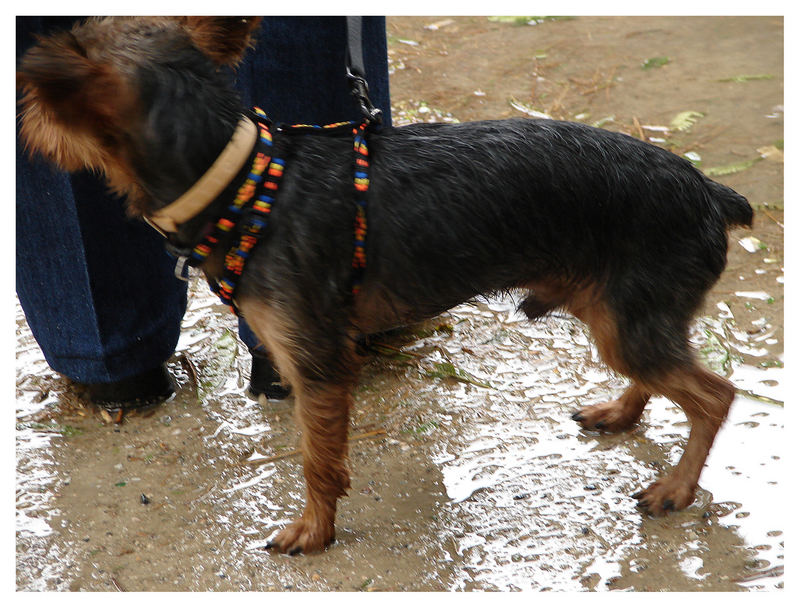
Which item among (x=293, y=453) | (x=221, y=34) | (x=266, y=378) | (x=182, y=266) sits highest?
(x=221, y=34)

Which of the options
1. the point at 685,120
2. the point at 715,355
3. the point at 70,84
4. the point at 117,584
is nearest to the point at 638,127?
the point at 685,120

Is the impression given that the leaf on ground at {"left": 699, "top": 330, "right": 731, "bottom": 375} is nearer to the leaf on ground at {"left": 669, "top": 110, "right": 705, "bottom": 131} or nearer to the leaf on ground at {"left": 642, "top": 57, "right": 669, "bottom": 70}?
the leaf on ground at {"left": 669, "top": 110, "right": 705, "bottom": 131}

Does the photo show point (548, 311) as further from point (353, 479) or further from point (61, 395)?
point (61, 395)

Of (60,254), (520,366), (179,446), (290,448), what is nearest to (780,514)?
(520,366)

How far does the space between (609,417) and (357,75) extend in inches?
75.7

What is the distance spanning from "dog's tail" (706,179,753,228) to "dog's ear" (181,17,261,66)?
1830mm

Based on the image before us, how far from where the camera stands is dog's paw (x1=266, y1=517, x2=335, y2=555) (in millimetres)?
3229

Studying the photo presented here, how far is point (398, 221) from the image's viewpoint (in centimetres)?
298

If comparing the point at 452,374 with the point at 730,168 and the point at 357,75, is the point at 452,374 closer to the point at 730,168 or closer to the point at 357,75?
the point at 357,75

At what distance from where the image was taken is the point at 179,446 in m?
3.89

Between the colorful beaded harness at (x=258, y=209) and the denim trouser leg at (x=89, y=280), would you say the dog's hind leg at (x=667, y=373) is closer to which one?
the colorful beaded harness at (x=258, y=209)

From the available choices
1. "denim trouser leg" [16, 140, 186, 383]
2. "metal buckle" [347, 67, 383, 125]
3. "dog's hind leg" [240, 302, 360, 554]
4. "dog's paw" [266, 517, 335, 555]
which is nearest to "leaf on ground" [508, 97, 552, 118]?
"denim trouser leg" [16, 140, 186, 383]

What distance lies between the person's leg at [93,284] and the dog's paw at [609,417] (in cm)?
208

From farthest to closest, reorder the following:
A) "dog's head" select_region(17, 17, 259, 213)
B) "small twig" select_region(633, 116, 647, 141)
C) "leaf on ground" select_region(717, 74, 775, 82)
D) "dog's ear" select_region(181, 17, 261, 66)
Answer: "leaf on ground" select_region(717, 74, 775, 82)
"small twig" select_region(633, 116, 647, 141)
"dog's ear" select_region(181, 17, 261, 66)
"dog's head" select_region(17, 17, 259, 213)
